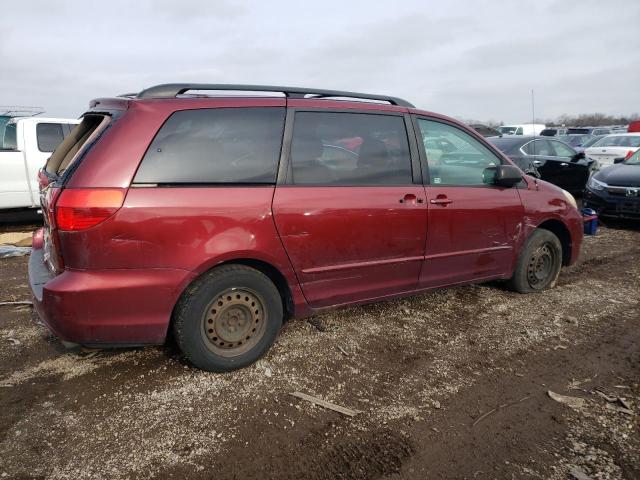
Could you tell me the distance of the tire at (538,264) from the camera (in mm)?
4414

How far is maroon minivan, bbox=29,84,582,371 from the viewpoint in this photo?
2.62 metres

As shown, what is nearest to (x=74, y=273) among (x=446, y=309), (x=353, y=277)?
(x=353, y=277)

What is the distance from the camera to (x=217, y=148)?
2.90 meters

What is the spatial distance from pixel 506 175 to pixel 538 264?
1112 millimetres

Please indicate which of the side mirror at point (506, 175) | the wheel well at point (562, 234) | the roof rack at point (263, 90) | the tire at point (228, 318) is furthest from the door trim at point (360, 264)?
the wheel well at point (562, 234)

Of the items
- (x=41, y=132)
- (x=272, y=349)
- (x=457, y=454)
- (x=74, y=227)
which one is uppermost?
(x=41, y=132)

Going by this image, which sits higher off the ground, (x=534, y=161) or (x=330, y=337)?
(x=534, y=161)

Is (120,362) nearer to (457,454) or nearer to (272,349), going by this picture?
(272,349)

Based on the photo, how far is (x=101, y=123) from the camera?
2.90 m

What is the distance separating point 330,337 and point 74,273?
182cm

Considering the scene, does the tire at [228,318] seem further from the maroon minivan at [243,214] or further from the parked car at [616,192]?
the parked car at [616,192]

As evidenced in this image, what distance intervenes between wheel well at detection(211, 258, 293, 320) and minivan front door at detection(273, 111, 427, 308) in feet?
0.37

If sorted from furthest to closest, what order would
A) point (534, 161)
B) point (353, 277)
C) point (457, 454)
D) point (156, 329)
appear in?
point (534, 161), point (353, 277), point (156, 329), point (457, 454)

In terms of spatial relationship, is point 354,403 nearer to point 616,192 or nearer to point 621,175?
point 616,192
